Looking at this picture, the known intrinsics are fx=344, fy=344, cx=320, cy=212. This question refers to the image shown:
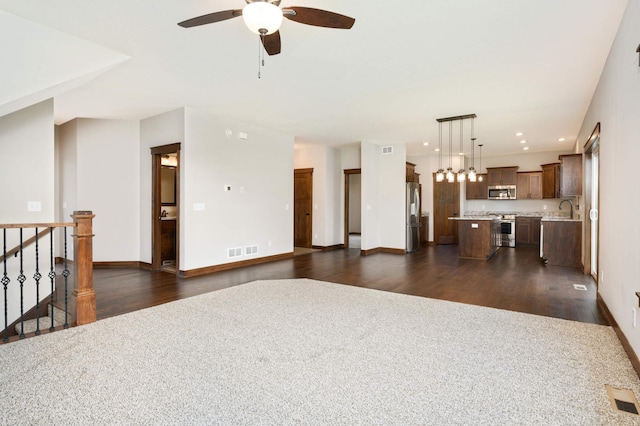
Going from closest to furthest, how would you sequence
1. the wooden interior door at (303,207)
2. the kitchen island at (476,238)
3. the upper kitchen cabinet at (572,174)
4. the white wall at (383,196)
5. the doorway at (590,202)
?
the doorway at (590,202), the upper kitchen cabinet at (572,174), the kitchen island at (476,238), the white wall at (383,196), the wooden interior door at (303,207)

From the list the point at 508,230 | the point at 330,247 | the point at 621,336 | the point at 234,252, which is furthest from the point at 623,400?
the point at 508,230

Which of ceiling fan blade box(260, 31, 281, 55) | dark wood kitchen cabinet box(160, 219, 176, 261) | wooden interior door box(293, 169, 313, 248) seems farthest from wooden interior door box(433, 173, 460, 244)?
ceiling fan blade box(260, 31, 281, 55)

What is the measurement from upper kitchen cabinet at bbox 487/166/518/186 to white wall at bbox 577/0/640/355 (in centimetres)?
638

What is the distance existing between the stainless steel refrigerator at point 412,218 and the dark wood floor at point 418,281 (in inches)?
44.5

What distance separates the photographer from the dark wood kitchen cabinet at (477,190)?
34.1 ft

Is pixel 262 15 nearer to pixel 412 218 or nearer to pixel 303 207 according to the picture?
pixel 303 207

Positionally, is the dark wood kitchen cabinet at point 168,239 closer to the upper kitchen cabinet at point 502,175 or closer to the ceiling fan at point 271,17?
the ceiling fan at point 271,17

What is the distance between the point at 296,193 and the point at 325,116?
12.2ft

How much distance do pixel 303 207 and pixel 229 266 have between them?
3.50 metres

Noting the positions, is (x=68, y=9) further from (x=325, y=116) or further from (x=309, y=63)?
(x=325, y=116)

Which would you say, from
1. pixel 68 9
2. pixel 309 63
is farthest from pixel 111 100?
pixel 309 63

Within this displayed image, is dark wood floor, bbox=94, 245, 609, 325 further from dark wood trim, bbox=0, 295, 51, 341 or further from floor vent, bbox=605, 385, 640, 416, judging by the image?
floor vent, bbox=605, 385, 640, 416

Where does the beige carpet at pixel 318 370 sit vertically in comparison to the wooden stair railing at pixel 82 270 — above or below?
below

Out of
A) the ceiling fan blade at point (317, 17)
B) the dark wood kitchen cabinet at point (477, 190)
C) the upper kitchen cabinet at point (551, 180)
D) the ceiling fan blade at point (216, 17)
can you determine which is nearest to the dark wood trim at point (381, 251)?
the dark wood kitchen cabinet at point (477, 190)
